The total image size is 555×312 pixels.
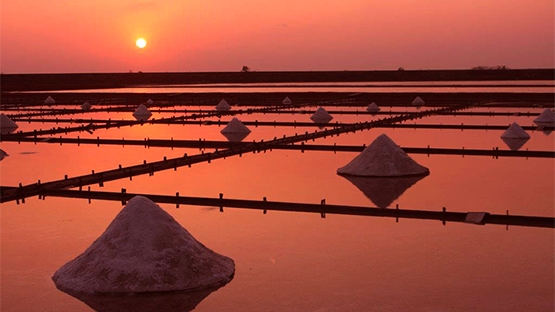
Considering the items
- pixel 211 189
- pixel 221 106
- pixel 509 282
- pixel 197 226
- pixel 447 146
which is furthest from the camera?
pixel 221 106

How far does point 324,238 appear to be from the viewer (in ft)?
30.2

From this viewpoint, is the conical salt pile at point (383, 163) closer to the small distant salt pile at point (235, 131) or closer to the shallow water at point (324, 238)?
the shallow water at point (324, 238)

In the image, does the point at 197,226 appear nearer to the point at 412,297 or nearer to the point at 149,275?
the point at 149,275

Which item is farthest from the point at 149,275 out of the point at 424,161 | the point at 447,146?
the point at 447,146

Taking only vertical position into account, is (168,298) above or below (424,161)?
below

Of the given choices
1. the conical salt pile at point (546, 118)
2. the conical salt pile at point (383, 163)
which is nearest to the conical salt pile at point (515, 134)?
the conical salt pile at point (546, 118)

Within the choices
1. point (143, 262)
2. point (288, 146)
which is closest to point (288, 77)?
point (288, 146)

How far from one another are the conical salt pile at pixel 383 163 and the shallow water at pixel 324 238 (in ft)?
1.30

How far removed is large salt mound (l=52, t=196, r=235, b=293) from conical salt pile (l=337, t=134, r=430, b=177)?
6.55 metres

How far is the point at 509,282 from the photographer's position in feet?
24.3

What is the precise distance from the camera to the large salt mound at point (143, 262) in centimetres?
706

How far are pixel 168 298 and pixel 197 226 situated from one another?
3112 millimetres

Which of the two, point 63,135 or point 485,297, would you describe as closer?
point 485,297

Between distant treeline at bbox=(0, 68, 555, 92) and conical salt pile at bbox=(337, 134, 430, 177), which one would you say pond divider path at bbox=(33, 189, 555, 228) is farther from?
distant treeline at bbox=(0, 68, 555, 92)
